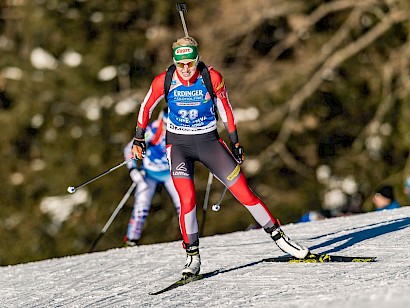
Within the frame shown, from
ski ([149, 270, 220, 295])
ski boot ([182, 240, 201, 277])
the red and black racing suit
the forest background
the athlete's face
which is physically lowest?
ski ([149, 270, 220, 295])

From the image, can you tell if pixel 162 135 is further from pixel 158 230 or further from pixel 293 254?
pixel 158 230

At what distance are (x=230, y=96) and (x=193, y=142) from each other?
44.9 ft

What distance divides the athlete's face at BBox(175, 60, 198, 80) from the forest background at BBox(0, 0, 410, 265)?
12.0 m

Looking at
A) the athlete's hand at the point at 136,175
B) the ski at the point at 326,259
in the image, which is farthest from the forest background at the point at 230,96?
the ski at the point at 326,259

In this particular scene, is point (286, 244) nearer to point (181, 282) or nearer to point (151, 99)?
point (181, 282)

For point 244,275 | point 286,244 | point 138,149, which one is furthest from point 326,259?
point 138,149

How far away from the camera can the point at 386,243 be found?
7109 mm

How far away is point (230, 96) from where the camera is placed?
20.2 m

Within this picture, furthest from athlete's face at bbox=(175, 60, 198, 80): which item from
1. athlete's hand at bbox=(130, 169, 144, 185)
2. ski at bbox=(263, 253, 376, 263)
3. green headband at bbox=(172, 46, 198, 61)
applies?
athlete's hand at bbox=(130, 169, 144, 185)

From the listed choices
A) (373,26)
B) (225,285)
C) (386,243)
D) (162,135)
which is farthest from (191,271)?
(373,26)

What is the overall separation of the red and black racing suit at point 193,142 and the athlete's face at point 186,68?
0.05m

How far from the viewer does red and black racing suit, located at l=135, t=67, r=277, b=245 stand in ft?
21.1

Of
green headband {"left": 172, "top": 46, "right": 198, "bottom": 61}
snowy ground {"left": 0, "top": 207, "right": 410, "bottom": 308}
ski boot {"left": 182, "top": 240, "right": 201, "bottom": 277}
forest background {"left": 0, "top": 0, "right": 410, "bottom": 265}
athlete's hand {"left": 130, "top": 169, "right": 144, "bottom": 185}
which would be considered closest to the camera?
snowy ground {"left": 0, "top": 207, "right": 410, "bottom": 308}

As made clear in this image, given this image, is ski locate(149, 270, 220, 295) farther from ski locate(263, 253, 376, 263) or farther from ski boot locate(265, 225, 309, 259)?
ski locate(263, 253, 376, 263)
